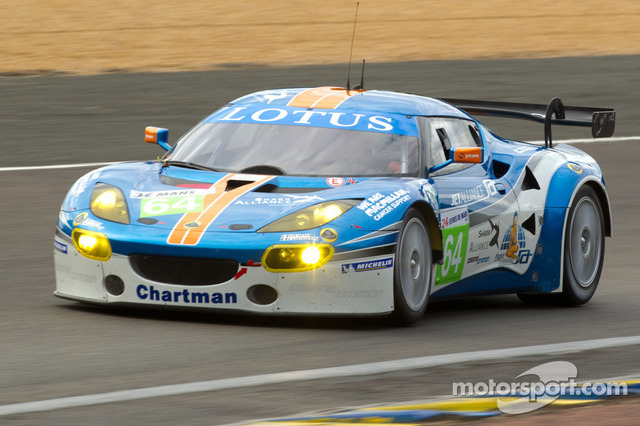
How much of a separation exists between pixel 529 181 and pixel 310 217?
7.14 ft

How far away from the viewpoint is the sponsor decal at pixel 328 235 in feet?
21.3

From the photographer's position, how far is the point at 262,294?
6.52 m

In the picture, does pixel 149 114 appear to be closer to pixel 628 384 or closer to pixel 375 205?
pixel 375 205

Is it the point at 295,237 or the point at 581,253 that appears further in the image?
the point at 581,253

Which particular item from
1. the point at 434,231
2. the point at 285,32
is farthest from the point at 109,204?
the point at 285,32

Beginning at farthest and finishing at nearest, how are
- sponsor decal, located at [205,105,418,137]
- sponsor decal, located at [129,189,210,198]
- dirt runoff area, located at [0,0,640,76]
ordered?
dirt runoff area, located at [0,0,640,76]
sponsor decal, located at [205,105,418,137]
sponsor decal, located at [129,189,210,198]

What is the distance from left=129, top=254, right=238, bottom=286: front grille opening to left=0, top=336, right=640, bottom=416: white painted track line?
1048 mm

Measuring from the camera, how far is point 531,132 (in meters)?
16.4

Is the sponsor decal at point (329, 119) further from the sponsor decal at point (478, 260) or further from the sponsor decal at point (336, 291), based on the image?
the sponsor decal at point (336, 291)

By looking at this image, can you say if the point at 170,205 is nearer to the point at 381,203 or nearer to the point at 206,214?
the point at 206,214

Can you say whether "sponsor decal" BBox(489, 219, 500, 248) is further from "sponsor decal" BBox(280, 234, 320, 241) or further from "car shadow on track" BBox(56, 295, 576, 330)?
"sponsor decal" BBox(280, 234, 320, 241)

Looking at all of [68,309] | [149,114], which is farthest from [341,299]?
[149,114]

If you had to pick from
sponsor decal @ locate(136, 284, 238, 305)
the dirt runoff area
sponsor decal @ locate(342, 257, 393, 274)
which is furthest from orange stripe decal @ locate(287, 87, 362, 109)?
the dirt runoff area

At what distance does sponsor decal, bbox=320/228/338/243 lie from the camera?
6500 mm
